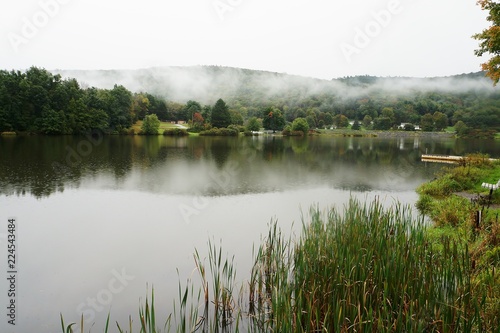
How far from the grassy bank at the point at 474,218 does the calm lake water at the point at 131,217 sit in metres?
1.95

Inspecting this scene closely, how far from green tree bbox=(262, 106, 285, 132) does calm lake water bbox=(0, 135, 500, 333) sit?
67.9 m

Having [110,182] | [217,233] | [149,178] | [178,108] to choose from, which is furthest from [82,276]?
[178,108]

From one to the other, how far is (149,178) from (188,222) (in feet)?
31.9

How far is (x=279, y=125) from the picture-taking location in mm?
94875

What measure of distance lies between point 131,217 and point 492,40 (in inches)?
608

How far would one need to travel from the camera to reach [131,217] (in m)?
13.1

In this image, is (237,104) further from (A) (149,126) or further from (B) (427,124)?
(A) (149,126)

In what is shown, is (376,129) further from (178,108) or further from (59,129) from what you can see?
(59,129)

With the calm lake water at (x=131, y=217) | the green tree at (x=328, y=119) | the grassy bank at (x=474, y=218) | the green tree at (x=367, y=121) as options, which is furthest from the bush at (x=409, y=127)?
the grassy bank at (x=474, y=218)

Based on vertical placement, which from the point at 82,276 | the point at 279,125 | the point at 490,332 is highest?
the point at 279,125

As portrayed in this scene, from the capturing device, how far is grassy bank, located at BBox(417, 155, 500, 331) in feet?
17.0

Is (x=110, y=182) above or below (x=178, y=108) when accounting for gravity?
below

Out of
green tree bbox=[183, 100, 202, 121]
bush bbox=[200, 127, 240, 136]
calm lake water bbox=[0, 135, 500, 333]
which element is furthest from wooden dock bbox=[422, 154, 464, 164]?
green tree bbox=[183, 100, 202, 121]

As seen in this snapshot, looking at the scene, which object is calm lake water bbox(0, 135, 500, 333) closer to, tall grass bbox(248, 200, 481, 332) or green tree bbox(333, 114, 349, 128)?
tall grass bbox(248, 200, 481, 332)
